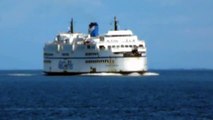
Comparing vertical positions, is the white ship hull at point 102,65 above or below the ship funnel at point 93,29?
below

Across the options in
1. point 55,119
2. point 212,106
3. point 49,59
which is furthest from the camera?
point 49,59

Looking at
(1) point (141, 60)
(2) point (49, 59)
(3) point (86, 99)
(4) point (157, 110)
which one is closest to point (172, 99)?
(3) point (86, 99)

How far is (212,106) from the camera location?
63000mm

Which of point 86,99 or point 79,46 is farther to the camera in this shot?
point 79,46

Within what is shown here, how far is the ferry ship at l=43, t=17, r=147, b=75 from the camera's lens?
400 ft

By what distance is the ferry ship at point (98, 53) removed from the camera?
4798 inches

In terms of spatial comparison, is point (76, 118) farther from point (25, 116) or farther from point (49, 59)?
point (49, 59)

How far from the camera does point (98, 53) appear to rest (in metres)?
124

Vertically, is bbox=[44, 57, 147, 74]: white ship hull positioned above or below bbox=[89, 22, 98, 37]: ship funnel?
below

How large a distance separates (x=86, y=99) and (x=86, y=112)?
15224 mm

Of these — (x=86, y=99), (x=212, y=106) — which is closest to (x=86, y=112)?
(x=212, y=106)

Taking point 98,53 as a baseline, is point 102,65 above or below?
below

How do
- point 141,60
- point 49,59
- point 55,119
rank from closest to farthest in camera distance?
1. point 55,119
2. point 141,60
3. point 49,59

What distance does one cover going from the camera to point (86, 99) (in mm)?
73125
